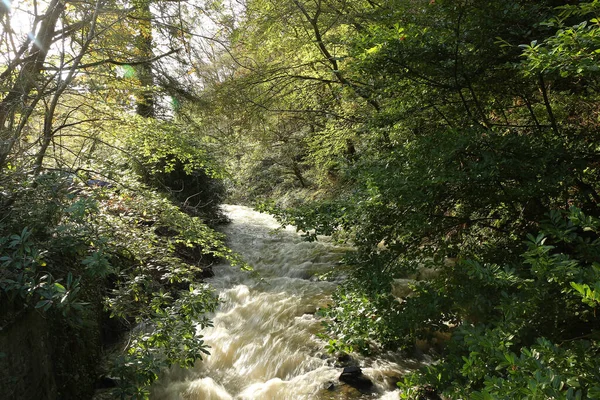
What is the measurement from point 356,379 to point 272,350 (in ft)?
4.72

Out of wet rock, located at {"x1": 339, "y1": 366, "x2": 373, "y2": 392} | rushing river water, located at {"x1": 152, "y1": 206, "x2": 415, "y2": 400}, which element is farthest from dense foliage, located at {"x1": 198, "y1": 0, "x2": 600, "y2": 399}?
rushing river water, located at {"x1": 152, "y1": 206, "x2": 415, "y2": 400}

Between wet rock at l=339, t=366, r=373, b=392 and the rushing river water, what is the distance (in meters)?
0.07

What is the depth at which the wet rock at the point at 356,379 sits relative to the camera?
13.9 ft

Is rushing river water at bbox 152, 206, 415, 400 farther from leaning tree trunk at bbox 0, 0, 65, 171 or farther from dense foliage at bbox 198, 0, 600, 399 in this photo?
leaning tree trunk at bbox 0, 0, 65, 171

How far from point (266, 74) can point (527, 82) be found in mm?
4458

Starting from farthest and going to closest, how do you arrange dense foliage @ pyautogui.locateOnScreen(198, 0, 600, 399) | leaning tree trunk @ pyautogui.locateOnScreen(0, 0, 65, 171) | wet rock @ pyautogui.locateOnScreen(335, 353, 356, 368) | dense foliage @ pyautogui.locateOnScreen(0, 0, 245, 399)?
wet rock @ pyautogui.locateOnScreen(335, 353, 356, 368) < leaning tree trunk @ pyautogui.locateOnScreen(0, 0, 65, 171) < dense foliage @ pyautogui.locateOnScreen(0, 0, 245, 399) < dense foliage @ pyautogui.locateOnScreen(198, 0, 600, 399)

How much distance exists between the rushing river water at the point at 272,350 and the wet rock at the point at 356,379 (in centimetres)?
7

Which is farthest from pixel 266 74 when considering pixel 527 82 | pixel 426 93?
pixel 527 82

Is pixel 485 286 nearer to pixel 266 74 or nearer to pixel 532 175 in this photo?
pixel 532 175

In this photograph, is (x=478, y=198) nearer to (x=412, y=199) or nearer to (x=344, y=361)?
(x=412, y=199)

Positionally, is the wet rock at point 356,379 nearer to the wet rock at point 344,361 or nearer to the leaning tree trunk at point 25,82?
the wet rock at point 344,361

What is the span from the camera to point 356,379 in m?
4.31

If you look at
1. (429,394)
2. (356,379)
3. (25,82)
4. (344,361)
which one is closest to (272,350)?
(344,361)

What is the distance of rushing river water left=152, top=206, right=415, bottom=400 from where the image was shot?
14.4 ft
